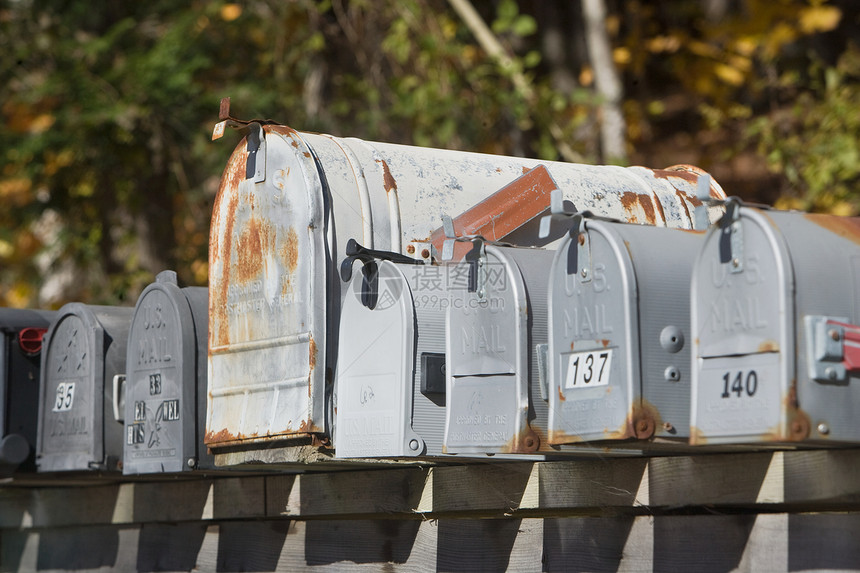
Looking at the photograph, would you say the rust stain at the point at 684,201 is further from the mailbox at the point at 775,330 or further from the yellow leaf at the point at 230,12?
the yellow leaf at the point at 230,12

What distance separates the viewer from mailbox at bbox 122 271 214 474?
2.76m

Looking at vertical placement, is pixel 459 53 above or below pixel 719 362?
above

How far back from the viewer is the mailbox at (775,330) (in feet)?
5.09

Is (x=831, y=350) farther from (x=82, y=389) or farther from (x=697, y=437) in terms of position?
(x=82, y=389)

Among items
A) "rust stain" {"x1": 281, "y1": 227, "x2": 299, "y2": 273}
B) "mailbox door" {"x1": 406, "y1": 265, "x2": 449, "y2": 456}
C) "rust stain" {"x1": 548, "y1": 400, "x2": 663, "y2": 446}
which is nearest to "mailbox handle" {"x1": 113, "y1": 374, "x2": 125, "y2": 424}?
"rust stain" {"x1": 281, "y1": 227, "x2": 299, "y2": 273}

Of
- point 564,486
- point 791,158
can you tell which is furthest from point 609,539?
point 791,158

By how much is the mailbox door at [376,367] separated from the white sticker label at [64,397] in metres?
1.13

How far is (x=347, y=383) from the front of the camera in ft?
7.51

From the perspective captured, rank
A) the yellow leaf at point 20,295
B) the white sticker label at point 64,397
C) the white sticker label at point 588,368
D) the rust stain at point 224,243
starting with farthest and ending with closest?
the yellow leaf at point 20,295
the white sticker label at point 64,397
the rust stain at point 224,243
the white sticker label at point 588,368

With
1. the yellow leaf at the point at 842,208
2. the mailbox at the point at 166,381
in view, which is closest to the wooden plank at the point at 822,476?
the mailbox at the point at 166,381

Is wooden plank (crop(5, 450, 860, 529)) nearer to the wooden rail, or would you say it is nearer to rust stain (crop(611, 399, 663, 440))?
the wooden rail

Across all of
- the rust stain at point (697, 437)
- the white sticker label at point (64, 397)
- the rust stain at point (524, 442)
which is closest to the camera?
the rust stain at point (697, 437)

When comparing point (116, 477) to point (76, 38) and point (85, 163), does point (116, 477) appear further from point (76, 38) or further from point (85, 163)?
point (76, 38)

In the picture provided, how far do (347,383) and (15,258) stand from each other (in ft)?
22.4
